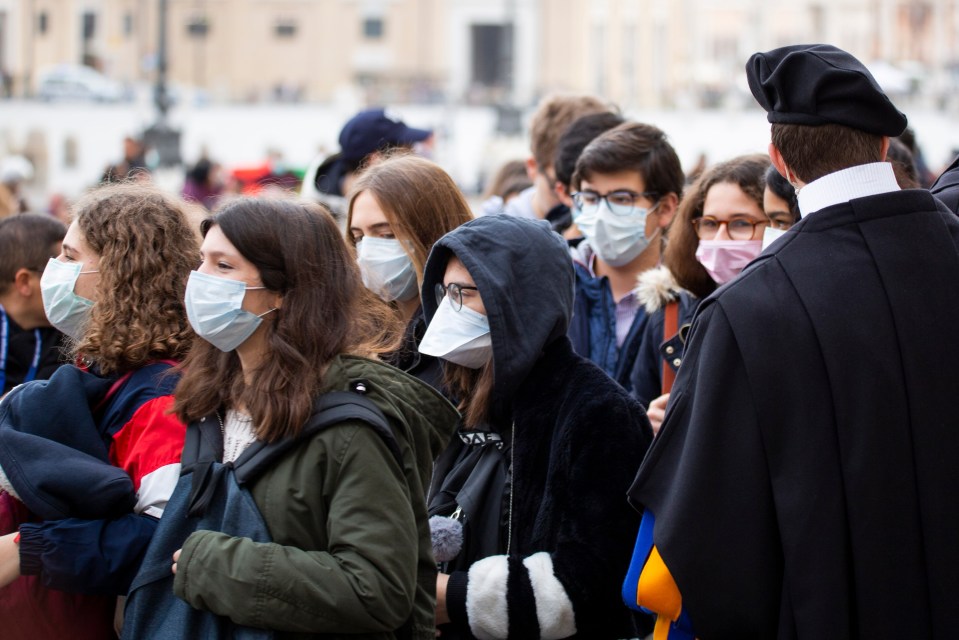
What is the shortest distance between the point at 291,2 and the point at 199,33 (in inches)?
236

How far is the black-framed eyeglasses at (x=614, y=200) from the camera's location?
224 inches

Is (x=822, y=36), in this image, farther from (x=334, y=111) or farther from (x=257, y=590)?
(x=257, y=590)

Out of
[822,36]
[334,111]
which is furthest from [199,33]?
[822,36]

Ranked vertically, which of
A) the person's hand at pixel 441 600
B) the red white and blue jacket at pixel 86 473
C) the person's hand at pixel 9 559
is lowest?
the person's hand at pixel 441 600

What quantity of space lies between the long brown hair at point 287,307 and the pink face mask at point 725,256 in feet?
6.17

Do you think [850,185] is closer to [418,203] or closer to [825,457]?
[825,457]

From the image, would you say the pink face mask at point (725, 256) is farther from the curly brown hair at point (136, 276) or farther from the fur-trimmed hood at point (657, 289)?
the curly brown hair at point (136, 276)

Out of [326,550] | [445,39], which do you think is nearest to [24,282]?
[326,550]

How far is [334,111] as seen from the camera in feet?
193

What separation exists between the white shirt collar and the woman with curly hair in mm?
1727

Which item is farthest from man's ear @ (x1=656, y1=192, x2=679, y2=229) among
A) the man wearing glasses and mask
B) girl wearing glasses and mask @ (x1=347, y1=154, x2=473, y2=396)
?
girl wearing glasses and mask @ (x1=347, y1=154, x2=473, y2=396)

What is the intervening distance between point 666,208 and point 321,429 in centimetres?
308

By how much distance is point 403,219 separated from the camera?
Result: 4691mm

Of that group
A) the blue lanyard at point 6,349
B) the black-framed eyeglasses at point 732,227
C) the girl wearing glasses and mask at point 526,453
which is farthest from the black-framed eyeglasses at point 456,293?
the blue lanyard at point 6,349
